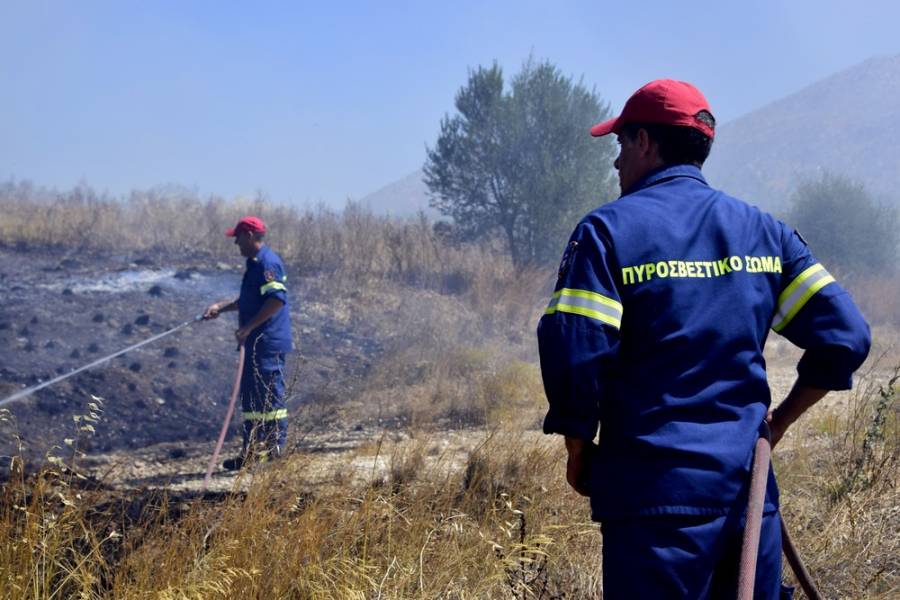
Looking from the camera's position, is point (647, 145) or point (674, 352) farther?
point (647, 145)

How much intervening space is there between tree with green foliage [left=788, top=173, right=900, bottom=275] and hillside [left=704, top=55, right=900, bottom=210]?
1250 inches

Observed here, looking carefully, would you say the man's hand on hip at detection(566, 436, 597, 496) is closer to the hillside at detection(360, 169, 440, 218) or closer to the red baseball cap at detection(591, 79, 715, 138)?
the red baseball cap at detection(591, 79, 715, 138)

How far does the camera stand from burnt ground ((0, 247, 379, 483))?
7.64 meters

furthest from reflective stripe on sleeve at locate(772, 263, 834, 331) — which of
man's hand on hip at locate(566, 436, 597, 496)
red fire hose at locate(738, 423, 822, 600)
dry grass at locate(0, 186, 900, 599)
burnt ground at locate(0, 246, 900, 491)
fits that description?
burnt ground at locate(0, 246, 900, 491)

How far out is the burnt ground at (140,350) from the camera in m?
7.64

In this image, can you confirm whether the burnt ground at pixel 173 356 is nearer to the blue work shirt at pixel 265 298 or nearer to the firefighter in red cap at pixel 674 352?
→ the blue work shirt at pixel 265 298

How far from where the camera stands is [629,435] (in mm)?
1908

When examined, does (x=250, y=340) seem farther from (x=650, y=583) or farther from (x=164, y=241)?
(x=164, y=241)

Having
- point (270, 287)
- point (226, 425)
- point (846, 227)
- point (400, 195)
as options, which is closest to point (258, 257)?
point (270, 287)

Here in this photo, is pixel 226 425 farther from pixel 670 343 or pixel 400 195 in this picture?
pixel 400 195

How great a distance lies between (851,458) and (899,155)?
7022 cm

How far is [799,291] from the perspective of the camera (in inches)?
81.4

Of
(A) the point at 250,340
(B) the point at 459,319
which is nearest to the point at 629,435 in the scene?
(A) the point at 250,340

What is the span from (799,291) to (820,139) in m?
90.0
